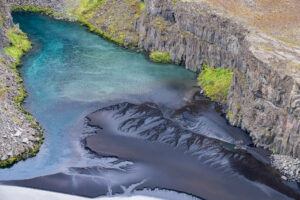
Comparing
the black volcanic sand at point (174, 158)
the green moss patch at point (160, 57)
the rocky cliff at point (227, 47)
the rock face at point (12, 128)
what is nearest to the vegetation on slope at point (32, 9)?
the rocky cliff at point (227, 47)

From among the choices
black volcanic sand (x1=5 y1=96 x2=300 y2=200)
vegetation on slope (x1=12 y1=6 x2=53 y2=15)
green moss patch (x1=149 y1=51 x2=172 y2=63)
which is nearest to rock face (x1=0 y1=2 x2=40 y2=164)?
black volcanic sand (x1=5 y1=96 x2=300 y2=200)

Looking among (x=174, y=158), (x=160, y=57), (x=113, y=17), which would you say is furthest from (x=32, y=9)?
(x=174, y=158)

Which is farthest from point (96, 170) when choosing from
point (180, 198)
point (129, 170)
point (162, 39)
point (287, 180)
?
point (162, 39)

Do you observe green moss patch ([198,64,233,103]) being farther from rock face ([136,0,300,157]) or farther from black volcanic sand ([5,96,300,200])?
black volcanic sand ([5,96,300,200])

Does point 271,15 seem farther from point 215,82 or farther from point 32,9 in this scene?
point 32,9

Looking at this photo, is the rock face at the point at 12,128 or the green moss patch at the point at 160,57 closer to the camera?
the rock face at the point at 12,128

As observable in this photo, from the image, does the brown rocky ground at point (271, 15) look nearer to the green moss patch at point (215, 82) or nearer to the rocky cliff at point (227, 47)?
the rocky cliff at point (227, 47)

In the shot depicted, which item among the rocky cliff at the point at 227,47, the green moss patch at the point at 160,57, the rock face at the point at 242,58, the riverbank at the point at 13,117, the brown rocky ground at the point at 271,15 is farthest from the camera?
the green moss patch at the point at 160,57
